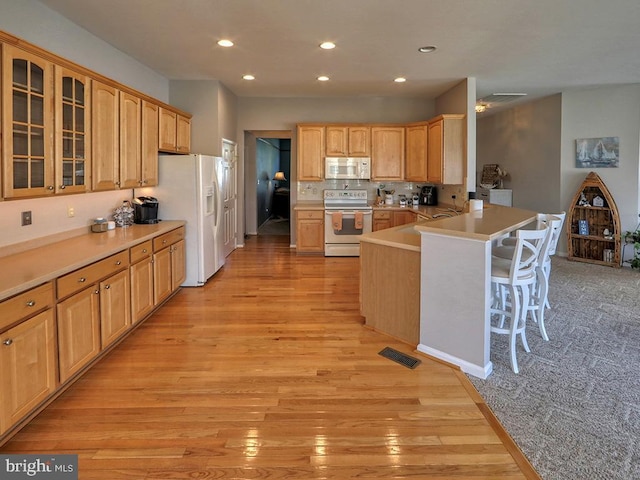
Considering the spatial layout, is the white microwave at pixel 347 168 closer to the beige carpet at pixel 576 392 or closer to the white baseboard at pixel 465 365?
the beige carpet at pixel 576 392

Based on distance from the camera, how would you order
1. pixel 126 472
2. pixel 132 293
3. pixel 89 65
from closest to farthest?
pixel 126 472 < pixel 132 293 < pixel 89 65

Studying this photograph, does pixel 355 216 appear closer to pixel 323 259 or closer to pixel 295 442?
pixel 323 259

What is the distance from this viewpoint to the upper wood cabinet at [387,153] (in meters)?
7.38

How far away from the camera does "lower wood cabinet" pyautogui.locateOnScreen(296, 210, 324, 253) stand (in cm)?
732

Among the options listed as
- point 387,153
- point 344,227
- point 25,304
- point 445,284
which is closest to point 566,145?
point 387,153

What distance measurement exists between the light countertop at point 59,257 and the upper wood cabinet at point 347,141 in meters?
4.01

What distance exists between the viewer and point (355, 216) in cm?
720

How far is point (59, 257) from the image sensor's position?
111 inches

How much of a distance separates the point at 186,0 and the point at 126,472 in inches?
126

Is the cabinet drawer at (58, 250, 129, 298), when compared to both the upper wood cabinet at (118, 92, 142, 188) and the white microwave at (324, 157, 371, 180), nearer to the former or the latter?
the upper wood cabinet at (118, 92, 142, 188)

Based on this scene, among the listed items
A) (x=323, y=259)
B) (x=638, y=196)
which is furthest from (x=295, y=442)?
(x=638, y=196)

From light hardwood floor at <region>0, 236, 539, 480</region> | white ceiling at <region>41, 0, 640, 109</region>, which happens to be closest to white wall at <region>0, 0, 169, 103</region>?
white ceiling at <region>41, 0, 640, 109</region>

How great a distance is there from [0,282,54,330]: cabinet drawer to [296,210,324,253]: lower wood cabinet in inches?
200

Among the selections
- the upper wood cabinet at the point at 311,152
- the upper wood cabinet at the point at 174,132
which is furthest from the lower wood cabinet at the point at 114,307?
the upper wood cabinet at the point at 311,152
